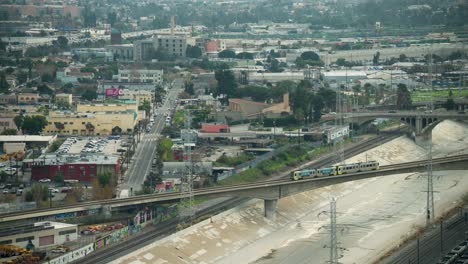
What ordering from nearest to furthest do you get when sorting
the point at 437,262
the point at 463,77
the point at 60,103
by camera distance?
the point at 437,262 → the point at 60,103 → the point at 463,77

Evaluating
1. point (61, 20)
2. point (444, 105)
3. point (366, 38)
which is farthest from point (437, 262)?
point (61, 20)

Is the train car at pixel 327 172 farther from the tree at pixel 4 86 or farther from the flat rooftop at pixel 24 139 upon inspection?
the tree at pixel 4 86

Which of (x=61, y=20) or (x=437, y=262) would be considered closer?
(x=437, y=262)

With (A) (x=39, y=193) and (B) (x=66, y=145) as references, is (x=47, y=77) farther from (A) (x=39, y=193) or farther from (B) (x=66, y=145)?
(A) (x=39, y=193)

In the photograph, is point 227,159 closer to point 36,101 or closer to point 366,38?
point 36,101

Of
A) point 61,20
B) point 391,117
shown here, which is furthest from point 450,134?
point 61,20

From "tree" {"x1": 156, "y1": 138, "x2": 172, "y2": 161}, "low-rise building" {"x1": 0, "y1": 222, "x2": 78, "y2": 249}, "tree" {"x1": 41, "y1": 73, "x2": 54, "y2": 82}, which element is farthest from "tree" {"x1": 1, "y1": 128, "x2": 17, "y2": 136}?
"tree" {"x1": 41, "y1": 73, "x2": 54, "y2": 82}

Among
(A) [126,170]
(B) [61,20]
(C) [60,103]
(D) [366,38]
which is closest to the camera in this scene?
(A) [126,170]
